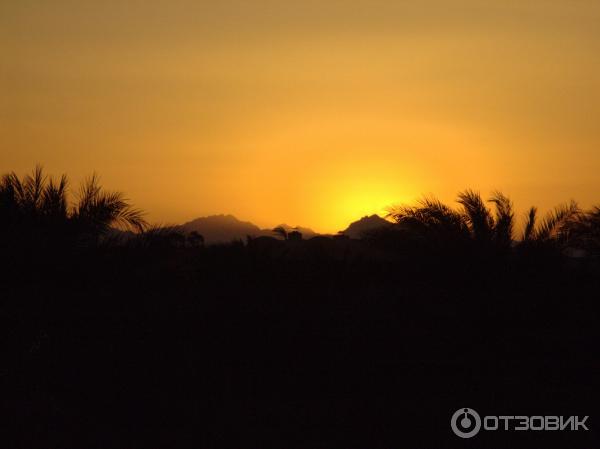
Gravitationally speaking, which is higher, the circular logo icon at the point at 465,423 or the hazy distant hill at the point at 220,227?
the hazy distant hill at the point at 220,227

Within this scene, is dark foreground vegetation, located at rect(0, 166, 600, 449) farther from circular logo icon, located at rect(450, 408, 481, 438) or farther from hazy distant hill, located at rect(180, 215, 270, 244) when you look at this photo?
hazy distant hill, located at rect(180, 215, 270, 244)

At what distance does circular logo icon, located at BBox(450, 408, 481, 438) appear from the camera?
358 inches

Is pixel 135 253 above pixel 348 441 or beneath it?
above

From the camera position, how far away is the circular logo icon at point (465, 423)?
9.10 metres

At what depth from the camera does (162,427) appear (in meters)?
9.24

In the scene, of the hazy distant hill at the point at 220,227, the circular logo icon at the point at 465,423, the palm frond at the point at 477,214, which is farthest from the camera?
the hazy distant hill at the point at 220,227

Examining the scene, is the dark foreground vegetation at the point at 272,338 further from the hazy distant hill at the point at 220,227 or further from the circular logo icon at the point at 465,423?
the hazy distant hill at the point at 220,227

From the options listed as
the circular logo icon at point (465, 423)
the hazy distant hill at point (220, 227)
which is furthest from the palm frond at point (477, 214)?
the hazy distant hill at point (220, 227)

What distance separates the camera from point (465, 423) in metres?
9.38

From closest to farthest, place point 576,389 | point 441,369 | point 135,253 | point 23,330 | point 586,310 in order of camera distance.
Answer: point 23,330
point 135,253
point 576,389
point 441,369
point 586,310

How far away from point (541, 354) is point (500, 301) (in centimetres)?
221

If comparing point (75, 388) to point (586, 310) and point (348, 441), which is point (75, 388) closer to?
point (348, 441)

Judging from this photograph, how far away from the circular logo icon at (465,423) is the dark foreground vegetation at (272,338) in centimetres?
16

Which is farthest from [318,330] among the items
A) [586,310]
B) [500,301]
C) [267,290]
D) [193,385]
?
[586,310]
